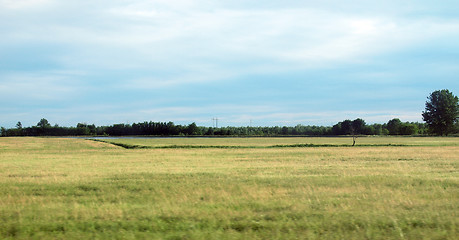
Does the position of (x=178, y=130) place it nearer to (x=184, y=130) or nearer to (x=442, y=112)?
(x=184, y=130)

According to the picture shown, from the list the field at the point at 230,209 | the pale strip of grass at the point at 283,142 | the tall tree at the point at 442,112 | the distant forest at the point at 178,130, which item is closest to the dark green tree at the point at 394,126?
the distant forest at the point at 178,130

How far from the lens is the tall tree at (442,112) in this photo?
134 metres

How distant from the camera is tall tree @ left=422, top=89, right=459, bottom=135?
13400 cm

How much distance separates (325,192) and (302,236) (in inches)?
238

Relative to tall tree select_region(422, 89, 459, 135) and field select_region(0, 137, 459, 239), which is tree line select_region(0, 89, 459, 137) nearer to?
tall tree select_region(422, 89, 459, 135)

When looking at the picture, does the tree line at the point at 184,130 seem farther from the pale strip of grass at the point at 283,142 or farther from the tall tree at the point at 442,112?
the pale strip of grass at the point at 283,142

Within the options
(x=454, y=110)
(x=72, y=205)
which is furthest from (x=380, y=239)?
(x=454, y=110)

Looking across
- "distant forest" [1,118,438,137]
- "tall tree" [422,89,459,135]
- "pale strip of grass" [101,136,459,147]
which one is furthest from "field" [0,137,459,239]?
"distant forest" [1,118,438,137]

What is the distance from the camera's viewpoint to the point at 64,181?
18.0 meters

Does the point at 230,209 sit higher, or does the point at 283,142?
the point at 283,142

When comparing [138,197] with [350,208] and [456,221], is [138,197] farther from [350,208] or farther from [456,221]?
[456,221]

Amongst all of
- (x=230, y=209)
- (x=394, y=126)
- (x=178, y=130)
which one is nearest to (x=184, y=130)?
(x=178, y=130)

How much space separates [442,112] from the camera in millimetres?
134625

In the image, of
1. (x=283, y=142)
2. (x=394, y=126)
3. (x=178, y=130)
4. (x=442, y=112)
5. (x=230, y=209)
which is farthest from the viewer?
(x=394, y=126)
